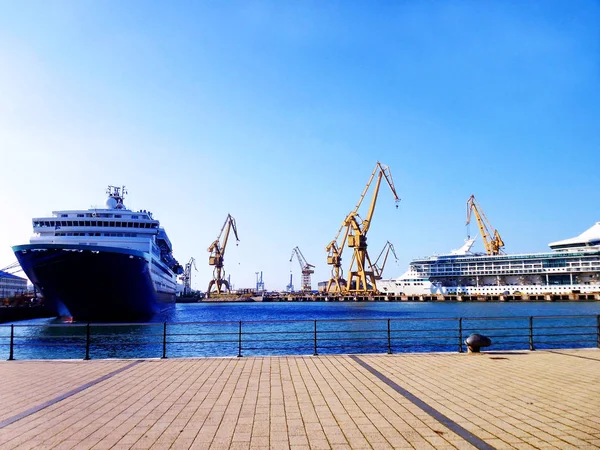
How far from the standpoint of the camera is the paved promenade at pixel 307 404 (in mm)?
5828

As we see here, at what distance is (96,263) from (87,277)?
158cm

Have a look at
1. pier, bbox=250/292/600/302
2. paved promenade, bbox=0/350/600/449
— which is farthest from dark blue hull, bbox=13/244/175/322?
pier, bbox=250/292/600/302

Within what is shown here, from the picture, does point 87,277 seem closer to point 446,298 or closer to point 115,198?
point 115,198

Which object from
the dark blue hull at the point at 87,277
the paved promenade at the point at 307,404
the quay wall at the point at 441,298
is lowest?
the quay wall at the point at 441,298

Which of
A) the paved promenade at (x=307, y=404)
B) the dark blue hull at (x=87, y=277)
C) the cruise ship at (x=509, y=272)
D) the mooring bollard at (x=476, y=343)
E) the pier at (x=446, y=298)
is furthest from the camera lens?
the cruise ship at (x=509, y=272)

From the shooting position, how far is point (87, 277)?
124ft

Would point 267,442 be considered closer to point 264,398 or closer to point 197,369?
point 264,398

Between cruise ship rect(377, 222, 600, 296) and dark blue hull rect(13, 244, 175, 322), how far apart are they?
105753mm

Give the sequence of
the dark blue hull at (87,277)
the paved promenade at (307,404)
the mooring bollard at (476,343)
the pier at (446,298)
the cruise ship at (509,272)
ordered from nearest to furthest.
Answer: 1. the paved promenade at (307,404)
2. the mooring bollard at (476,343)
3. the dark blue hull at (87,277)
4. the pier at (446,298)
5. the cruise ship at (509,272)

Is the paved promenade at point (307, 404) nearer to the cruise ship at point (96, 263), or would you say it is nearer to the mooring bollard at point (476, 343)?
the mooring bollard at point (476, 343)

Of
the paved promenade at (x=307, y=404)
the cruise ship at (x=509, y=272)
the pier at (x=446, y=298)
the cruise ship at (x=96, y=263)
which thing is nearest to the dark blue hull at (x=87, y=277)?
the cruise ship at (x=96, y=263)

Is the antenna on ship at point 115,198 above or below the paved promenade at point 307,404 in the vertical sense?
above

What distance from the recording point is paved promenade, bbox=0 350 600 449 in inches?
229

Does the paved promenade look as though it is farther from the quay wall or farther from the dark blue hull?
the quay wall
